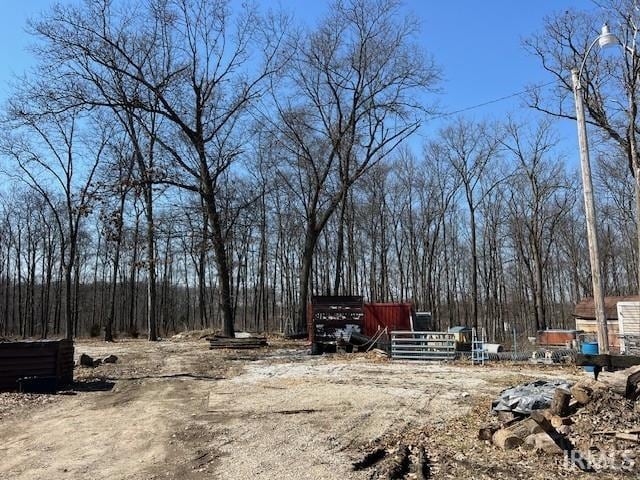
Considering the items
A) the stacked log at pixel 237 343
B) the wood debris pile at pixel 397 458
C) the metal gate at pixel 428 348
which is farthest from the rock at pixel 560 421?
the stacked log at pixel 237 343

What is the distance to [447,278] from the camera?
6047cm

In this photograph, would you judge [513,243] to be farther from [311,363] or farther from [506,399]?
[506,399]

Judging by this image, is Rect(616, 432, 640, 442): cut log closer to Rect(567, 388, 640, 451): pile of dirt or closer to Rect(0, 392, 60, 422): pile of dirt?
Rect(567, 388, 640, 451): pile of dirt

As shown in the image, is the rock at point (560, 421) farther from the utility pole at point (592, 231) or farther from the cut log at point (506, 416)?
the utility pole at point (592, 231)

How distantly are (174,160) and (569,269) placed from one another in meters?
46.9

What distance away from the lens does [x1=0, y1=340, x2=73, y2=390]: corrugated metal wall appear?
527 inches

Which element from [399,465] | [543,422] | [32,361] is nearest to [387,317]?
[32,361]

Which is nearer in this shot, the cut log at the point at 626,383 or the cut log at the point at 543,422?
the cut log at the point at 543,422

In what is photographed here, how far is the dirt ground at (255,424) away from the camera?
7129mm

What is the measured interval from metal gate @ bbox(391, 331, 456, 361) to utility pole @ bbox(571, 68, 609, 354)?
305 inches

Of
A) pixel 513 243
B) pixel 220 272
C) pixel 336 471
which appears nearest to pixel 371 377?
pixel 336 471

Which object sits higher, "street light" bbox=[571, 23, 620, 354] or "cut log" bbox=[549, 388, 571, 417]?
"street light" bbox=[571, 23, 620, 354]

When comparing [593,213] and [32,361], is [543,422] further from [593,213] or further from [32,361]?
[32,361]

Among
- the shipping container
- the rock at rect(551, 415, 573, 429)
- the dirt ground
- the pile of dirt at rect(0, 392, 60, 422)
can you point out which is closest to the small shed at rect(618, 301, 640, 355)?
the shipping container
